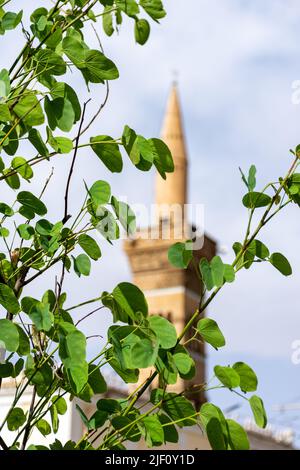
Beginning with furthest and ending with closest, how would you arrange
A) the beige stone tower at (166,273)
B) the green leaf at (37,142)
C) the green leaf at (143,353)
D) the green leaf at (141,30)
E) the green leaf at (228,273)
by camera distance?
the beige stone tower at (166,273) → the green leaf at (141,30) → the green leaf at (37,142) → the green leaf at (228,273) → the green leaf at (143,353)

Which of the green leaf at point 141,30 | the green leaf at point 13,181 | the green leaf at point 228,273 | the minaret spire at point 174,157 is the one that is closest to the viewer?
the green leaf at point 228,273

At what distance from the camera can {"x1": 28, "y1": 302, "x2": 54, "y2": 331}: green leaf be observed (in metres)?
1.36

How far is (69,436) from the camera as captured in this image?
1415 cm

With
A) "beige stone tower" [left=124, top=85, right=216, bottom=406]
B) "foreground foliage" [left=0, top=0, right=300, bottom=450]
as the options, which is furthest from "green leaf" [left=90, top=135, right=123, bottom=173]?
"beige stone tower" [left=124, top=85, right=216, bottom=406]

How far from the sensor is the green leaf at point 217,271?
1.39m

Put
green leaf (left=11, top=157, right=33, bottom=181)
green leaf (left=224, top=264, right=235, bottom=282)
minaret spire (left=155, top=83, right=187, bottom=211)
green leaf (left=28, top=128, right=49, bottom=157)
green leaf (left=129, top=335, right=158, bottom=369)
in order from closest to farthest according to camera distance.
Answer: green leaf (left=129, top=335, right=158, bottom=369) < green leaf (left=224, top=264, right=235, bottom=282) < green leaf (left=28, top=128, right=49, bottom=157) < green leaf (left=11, top=157, right=33, bottom=181) < minaret spire (left=155, top=83, right=187, bottom=211)

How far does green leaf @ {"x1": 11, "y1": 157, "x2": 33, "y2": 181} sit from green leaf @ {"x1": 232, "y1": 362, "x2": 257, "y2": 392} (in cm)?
52

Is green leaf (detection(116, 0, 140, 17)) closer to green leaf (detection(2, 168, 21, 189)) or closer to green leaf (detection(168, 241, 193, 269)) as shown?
green leaf (detection(2, 168, 21, 189))

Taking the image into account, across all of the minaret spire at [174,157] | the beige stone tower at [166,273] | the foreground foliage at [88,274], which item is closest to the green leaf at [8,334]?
the foreground foliage at [88,274]

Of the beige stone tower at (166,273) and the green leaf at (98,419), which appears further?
the beige stone tower at (166,273)

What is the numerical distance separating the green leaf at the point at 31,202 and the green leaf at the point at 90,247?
0.10 metres

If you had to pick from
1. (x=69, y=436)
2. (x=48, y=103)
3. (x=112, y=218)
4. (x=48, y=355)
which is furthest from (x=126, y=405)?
(x=69, y=436)

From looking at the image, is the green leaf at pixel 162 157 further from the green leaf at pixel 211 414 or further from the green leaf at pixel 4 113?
the green leaf at pixel 211 414

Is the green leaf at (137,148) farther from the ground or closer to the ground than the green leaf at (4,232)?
farther from the ground
